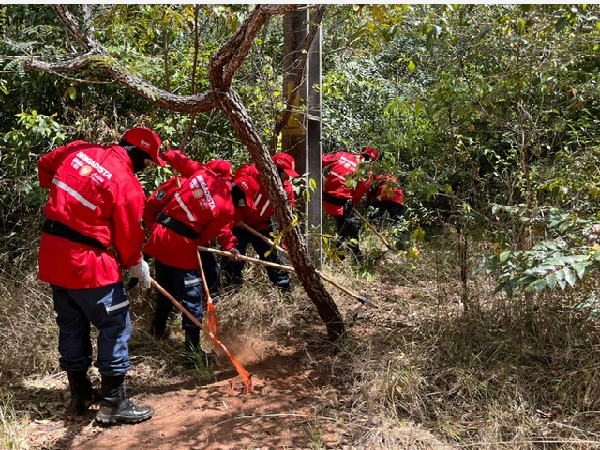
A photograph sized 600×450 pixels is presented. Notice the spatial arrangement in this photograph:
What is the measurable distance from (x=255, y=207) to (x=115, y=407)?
2.63m

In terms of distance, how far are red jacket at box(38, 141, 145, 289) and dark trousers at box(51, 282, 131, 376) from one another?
94 mm

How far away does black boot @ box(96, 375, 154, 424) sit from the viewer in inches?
152

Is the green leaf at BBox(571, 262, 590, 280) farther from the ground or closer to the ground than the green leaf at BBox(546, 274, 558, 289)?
farther from the ground

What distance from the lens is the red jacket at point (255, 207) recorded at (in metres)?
5.76

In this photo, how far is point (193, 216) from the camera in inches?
187

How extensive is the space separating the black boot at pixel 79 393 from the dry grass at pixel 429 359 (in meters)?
0.35

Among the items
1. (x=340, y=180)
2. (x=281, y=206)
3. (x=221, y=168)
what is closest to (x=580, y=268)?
(x=281, y=206)

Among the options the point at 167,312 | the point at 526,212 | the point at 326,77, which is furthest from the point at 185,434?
the point at 326,77

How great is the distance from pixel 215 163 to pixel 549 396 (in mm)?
3318

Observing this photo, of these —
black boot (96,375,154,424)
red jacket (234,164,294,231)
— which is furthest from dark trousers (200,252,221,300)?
black boot (96,375,154,424)

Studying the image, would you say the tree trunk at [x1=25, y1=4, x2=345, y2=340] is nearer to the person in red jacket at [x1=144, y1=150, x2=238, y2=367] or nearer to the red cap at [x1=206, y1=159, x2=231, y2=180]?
the person in red jacket at [x1=144, y1=150, x2=238, y2=367]

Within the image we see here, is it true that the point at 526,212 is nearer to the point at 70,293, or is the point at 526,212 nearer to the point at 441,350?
the point at 441,350

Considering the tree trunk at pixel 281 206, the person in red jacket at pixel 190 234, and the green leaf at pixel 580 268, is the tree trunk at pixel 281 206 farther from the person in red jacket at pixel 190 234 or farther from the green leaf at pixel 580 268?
the green leaf at pixel 580 268

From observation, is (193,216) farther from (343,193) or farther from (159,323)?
(343,193)
